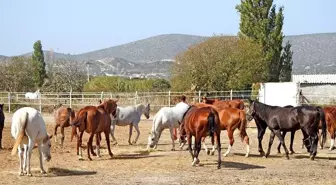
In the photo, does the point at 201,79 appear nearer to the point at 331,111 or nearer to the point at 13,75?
the point at 13,75

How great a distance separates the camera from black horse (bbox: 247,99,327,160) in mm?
15070

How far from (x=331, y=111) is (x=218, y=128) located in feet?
21.9

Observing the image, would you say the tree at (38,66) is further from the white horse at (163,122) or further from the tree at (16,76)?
the white horse at (163,122)

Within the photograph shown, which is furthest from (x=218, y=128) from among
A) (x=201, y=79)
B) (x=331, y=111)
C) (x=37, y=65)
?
(x=37, y=65)

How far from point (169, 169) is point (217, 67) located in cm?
3000

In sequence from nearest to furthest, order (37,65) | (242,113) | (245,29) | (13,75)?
(242,113), (245,29), (13,75), (37,65)

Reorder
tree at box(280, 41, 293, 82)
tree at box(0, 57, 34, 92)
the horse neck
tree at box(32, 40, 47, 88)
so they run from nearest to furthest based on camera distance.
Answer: the horse neck → tree at box(0, 57, 34, 92) → tree at box(280, 41, 293, 82) → tree at box(32, 40, 47, 88)

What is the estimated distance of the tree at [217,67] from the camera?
42.4m

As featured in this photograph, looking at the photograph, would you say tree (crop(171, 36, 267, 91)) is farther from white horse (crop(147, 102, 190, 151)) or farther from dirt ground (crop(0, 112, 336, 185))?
dirt ground (crop(0, 112, 336, 185))

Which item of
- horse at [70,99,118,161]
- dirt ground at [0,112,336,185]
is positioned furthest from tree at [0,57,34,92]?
horse at [70,99,118,161]

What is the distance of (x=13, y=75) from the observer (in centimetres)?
5388

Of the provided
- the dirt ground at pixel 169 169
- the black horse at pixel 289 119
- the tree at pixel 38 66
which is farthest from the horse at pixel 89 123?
the tree at pixel 38 66

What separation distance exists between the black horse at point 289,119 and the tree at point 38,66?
49.5 m

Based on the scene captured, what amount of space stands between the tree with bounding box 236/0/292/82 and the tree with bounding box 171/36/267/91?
4.98 m
